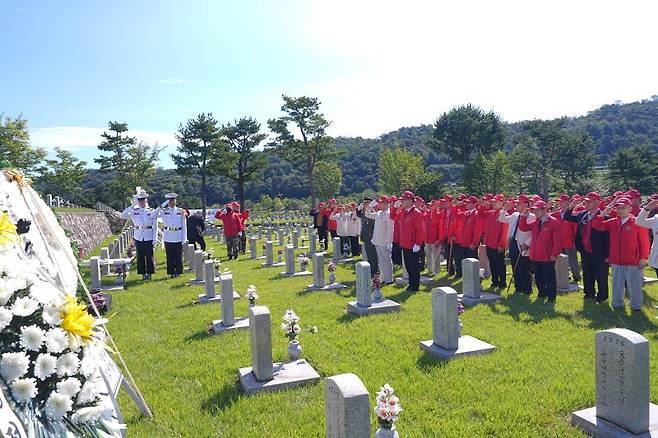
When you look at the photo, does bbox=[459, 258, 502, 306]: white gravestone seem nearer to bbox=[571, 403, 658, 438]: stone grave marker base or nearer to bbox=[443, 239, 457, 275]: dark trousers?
bbox=[443, 239, 457, 275]: dark trousers

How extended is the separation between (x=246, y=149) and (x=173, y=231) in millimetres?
37121

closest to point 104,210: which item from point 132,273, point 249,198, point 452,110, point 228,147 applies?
point 228,147

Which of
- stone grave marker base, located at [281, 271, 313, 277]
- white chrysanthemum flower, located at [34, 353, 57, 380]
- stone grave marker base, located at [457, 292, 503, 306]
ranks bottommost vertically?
stone grave marker base, located at [281, 271, 313, 277]

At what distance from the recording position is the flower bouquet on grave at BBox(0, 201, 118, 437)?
278cm

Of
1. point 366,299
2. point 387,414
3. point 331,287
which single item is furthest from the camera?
point 331,287

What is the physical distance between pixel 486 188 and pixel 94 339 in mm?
44781

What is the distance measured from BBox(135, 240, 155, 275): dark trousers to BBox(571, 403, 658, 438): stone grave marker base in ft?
42.5

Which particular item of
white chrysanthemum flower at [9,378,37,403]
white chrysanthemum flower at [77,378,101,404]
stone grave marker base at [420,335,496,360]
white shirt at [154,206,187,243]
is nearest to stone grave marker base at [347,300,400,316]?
stone grave marker base at [420,335,496,360]

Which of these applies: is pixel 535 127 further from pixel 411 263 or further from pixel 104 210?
pixel 411 263

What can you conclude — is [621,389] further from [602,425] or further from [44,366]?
[44,366]

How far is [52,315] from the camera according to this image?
9.92 feet

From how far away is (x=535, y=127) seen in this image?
57781 mm

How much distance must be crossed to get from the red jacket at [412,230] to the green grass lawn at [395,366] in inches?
47.5

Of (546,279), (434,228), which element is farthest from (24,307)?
(434,228)
